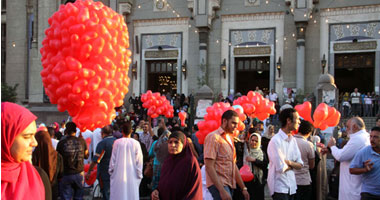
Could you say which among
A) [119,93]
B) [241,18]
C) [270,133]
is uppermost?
[241,18]

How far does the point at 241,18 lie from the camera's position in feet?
79.9

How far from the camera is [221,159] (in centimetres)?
477

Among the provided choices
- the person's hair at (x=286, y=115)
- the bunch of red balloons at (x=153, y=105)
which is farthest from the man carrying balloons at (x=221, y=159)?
the bunch of red balloons at (x=153, y=105)

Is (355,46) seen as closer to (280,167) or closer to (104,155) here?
(104,155)

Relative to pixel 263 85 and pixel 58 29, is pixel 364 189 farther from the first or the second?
pixel 263 85

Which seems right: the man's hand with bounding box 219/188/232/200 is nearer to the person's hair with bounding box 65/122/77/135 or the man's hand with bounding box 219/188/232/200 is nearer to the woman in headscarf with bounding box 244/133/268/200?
the woman in headscarf with bounding box 244/133/268/200

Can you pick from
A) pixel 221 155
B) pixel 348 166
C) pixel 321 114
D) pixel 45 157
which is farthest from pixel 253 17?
pixel 45 157

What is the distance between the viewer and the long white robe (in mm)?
6750

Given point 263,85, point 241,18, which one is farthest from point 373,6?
point 263,85

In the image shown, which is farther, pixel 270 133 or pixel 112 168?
pixel 270 133

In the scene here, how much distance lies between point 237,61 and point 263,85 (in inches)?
316

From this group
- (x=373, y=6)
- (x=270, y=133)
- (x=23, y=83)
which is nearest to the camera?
(x=270, y=133)

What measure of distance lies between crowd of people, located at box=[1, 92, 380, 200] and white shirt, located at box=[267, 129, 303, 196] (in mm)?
13

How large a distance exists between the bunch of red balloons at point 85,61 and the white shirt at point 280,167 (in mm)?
2370
